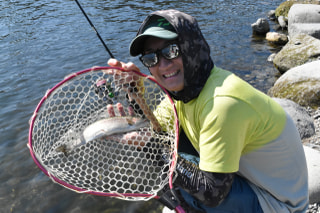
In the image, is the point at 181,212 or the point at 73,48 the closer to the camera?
the point at 181,212

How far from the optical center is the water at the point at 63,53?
17.8ft

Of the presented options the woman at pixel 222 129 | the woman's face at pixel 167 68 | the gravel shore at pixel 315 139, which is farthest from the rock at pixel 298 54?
the woman's face at pixel 167 68

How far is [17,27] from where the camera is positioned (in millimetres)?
14406

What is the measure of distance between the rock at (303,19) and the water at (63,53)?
1469mm

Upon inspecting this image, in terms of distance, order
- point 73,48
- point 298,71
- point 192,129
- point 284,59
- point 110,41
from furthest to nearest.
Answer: point 110,41 < point 73,48 < point 284,59 < point 298,71 < point 192,129

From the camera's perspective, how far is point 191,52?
8.68 ft

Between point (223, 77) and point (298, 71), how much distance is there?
18.8 feet

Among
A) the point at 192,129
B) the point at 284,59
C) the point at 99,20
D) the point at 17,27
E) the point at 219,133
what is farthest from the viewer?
the point at 99,20

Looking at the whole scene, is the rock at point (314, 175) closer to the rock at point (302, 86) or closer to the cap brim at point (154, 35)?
the rock at point (302, 86)

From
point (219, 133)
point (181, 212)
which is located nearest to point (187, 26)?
point (219, 133)

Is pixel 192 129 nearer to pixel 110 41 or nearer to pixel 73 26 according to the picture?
pixel 110 41

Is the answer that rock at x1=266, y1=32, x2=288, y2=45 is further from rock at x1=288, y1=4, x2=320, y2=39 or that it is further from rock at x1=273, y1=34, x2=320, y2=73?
rock at x1=273, y1=34, x2=320, y2=73

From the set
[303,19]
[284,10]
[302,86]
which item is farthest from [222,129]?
[284,10]

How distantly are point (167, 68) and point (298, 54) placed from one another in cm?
826
